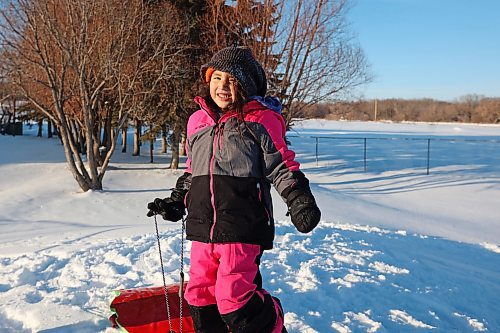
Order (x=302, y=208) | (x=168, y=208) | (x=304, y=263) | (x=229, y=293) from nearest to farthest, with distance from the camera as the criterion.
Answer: (x=302, y=208) → (x=229, y=293) → (x=168, y=208) → (x=304, y=263)

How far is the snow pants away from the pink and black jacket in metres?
0.08

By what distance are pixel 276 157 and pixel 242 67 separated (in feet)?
1.84

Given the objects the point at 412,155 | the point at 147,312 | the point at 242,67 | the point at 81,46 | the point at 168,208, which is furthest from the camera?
the point at 412,155

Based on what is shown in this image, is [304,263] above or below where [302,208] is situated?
below

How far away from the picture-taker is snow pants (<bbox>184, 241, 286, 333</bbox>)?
8.04ft

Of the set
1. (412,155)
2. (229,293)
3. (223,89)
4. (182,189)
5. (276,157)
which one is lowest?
(412,155)

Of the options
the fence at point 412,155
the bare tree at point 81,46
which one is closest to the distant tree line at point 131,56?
the bare tree at point 81,46

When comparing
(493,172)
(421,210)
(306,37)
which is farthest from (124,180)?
(493,172)

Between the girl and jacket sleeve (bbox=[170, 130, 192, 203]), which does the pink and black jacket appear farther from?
jacket sleeve (bbox=[170, 130, 192, 203])

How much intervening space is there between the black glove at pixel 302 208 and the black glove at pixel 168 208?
0.87 meters

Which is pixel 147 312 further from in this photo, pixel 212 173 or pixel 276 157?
pixel 276 157

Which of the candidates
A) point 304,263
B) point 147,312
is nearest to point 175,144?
point 304,263

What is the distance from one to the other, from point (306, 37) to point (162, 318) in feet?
39.7

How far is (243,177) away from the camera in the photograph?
2.48 metres
